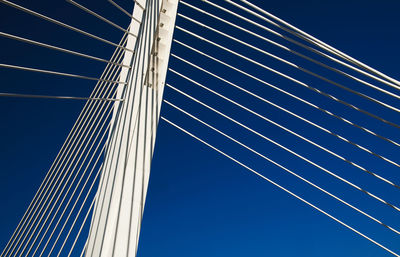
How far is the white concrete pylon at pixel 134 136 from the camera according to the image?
107 inches

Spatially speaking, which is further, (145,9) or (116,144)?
(145,9)

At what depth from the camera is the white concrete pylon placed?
2725 mm

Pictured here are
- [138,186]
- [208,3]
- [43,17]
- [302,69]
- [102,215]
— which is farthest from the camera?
[208,3]

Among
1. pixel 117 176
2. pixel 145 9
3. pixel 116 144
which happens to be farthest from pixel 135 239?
pixel 145 9

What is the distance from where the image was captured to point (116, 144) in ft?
9.86

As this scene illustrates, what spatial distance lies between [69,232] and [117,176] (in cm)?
93

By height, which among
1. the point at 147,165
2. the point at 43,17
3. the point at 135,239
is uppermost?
the point at 43,17

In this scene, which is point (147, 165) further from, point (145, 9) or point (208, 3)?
point (208, 3)

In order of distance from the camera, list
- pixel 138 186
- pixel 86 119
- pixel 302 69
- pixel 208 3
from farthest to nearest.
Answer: pixel 86 119, pixel 208 3, pixel 302 69, pixel 138 186

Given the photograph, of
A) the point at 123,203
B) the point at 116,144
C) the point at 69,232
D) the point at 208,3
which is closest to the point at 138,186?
the point at 123,203

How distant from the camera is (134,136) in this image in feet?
10.0

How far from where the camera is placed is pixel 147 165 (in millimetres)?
3086

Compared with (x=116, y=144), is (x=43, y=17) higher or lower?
higher

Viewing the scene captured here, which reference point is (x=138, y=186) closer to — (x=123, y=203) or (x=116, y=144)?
(x=123, y=203)
